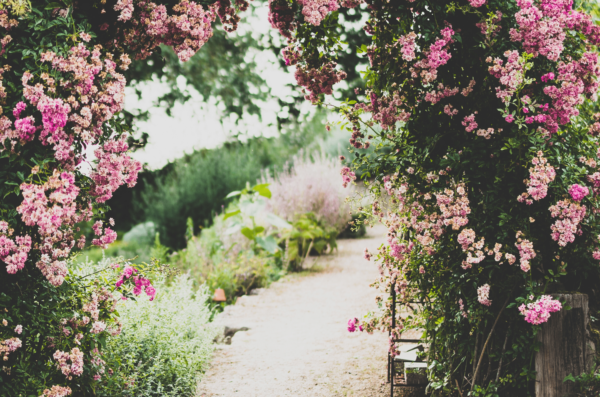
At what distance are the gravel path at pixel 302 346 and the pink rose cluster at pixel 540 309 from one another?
1.20 meters

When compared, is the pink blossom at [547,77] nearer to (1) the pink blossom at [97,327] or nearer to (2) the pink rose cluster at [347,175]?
(2) the pink rose cluster at [347,175]

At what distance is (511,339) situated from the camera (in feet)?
7.61

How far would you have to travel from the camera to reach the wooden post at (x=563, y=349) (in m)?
2.19

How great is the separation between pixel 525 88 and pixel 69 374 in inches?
92.8

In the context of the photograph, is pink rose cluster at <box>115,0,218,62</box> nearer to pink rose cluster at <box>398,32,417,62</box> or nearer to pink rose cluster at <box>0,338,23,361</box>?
pink rose cluster at <box>398,32,417,62</box>

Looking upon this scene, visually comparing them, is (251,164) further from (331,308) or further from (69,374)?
(69,374)

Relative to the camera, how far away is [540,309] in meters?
2.03

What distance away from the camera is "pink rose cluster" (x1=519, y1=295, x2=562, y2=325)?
2.03 m

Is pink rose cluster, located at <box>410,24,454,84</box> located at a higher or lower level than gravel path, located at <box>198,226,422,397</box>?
higher

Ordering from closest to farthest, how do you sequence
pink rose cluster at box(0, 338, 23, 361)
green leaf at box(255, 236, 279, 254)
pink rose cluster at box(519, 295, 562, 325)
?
1. pink rose cluster at box(0, 338, 23, 361)
2. pink rose cluster at box(519, 295, 562, 325)
3. green leaf at box(255, 236, 279, 254)

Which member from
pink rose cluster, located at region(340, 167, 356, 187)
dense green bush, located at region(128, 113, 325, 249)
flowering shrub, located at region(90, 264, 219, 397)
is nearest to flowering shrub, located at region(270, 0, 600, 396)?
pink rose cluster, located at region(340, 167, 356, 187)

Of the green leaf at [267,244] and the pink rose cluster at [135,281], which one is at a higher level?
the pink rose cluster at [135,281]

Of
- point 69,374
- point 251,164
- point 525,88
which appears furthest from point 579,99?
point 251,164

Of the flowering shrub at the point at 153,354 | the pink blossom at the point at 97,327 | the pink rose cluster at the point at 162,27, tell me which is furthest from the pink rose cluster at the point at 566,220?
the flowering shrub at the point at 153,354
